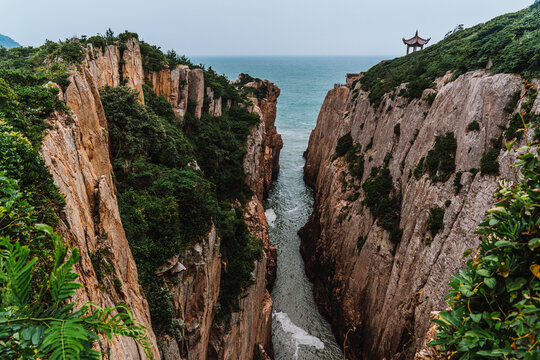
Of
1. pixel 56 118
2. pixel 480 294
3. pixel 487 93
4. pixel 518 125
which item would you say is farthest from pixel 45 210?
pixel 487 93

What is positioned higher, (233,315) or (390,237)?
(390,237)

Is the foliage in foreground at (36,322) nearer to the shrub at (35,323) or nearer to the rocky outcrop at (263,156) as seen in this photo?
the shrub at (35,323)

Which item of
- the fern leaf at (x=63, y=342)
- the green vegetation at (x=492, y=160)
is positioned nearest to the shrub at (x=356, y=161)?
the green vegetation at (x=492, y=160)

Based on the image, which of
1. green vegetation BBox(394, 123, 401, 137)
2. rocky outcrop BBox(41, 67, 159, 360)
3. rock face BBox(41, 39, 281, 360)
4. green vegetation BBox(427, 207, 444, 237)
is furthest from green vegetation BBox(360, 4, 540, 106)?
rocky outcrop BBox(41, 67, 159, 360)

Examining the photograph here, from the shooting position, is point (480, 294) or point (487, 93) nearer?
point (480, 294)

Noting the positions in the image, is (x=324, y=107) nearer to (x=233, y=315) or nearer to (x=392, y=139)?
(x=392, y=139)

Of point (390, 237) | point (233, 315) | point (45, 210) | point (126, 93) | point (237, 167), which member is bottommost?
point (233, 315)

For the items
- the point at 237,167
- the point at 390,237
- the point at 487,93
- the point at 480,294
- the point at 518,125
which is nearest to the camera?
the point at 480,294
